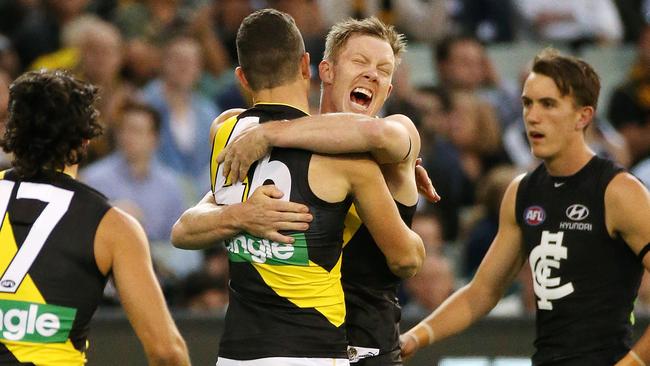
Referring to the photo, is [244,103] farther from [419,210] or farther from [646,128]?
[646,128]

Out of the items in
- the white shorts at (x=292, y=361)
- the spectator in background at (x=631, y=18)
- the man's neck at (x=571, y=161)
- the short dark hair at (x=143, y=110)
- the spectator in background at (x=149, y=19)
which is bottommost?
the white shorts at (x=292, y=361)

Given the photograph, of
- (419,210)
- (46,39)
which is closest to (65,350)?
(419,210)

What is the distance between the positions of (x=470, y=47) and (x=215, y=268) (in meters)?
3.57

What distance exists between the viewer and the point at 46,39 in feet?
35.0

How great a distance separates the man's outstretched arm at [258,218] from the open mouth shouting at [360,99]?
70 centimetres

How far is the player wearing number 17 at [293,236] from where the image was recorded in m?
4.20

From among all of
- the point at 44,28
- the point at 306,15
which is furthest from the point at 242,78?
the point at 44,28

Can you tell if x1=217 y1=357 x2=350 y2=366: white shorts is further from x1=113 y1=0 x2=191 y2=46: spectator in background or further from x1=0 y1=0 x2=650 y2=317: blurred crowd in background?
x1=113 y1=0 x2=191 y2=46: spectator in background

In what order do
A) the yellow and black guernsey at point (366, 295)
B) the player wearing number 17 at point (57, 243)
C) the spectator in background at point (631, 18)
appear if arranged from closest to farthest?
the player wearing number 17 at point (57, 243) < the yellow and black guernsey at point (366, 295) < the spectator in background at point (631, 18)

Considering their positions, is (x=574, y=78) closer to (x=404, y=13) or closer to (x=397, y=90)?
(x=397, y=90)

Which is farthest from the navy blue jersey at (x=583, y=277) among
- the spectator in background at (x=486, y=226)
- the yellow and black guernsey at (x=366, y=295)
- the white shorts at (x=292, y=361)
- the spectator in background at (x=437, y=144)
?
the spectator in background at (x=437, y=144)

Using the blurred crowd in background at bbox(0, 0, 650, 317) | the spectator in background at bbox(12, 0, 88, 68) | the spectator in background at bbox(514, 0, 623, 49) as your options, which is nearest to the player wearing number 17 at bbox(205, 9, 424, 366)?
the blurred crowd in background at bbox(0, 0, 650, 317)

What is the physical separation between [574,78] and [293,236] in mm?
1813

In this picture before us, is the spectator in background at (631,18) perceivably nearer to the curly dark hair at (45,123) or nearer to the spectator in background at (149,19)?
the spectator in background at (149,19)
